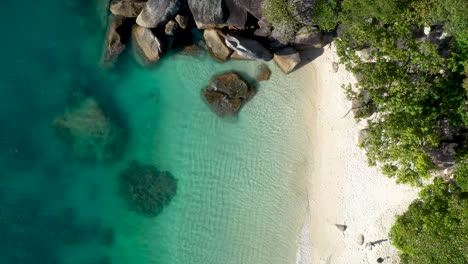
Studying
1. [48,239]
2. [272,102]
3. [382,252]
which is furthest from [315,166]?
[48,239]

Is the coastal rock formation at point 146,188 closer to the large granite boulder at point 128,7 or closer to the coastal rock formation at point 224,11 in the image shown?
the large granite boulder at point 128,7

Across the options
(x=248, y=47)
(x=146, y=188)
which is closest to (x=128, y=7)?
(x=248, y=47)

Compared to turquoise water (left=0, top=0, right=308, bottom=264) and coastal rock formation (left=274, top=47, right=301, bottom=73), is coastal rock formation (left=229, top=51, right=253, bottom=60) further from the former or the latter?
coastal rock formation (left=274, top=47, right=301, bottom=73)

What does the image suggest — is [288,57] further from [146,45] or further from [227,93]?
[146,45]

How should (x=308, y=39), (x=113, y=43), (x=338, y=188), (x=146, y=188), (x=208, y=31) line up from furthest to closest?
1. (x=146, y=188)
2. (x=113, y=43)
3. (x=208, y=31)
4. (x=338, y=188)
5. (x=308, y=39)

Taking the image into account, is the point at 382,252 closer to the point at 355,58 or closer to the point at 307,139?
the point at 307,139

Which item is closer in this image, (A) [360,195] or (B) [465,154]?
(B) [465,154]
